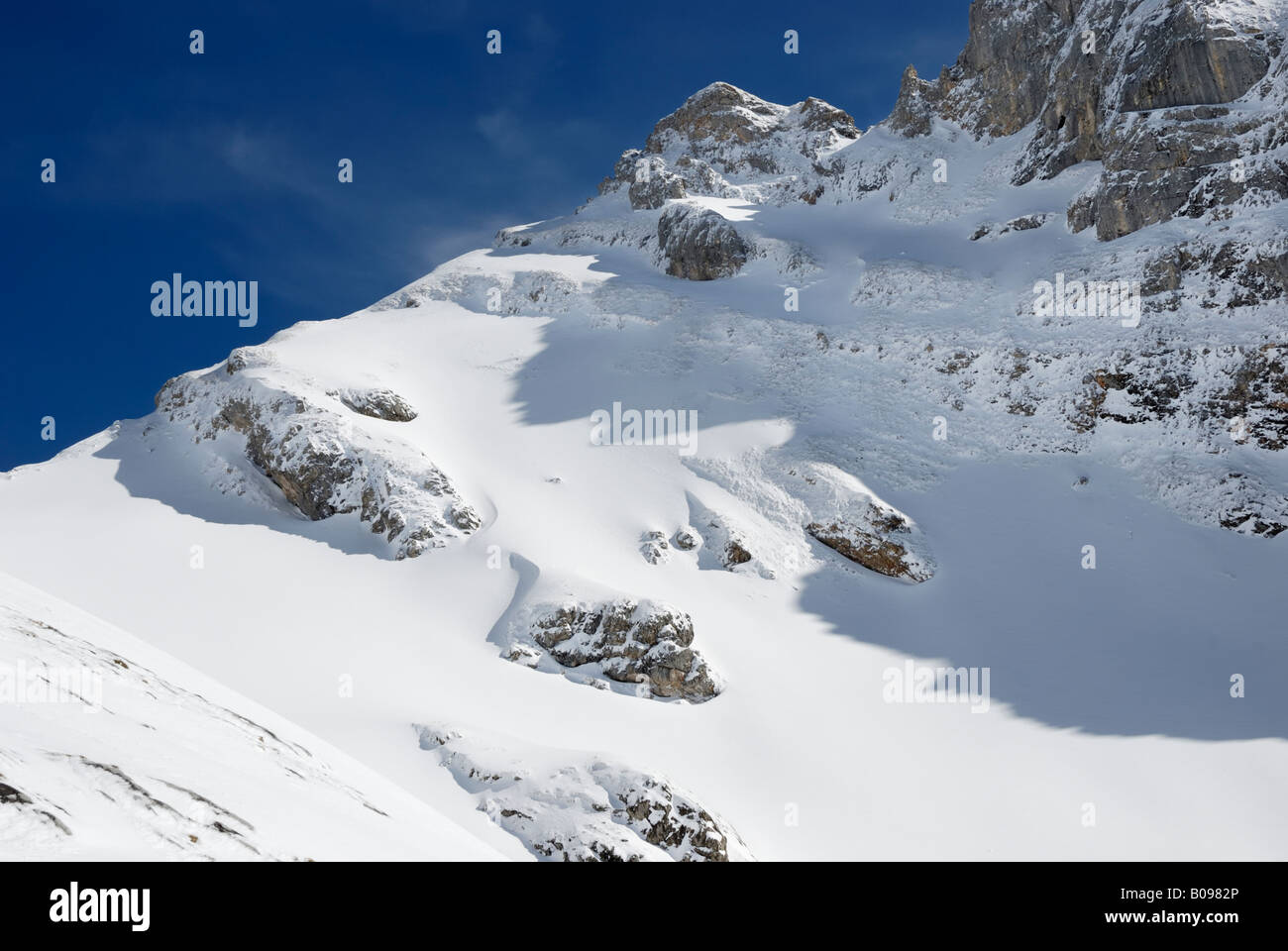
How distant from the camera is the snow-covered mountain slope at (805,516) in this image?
65.8 ft

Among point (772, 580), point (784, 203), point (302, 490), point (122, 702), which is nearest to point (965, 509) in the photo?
point (772, 580)

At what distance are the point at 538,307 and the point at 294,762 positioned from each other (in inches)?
1727

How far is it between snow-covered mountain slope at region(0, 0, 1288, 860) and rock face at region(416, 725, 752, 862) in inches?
3.8

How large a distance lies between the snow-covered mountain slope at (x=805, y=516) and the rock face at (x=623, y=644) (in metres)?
0.11

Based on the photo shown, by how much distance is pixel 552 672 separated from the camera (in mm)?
24344

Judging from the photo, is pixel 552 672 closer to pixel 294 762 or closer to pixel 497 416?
pixel 294 762

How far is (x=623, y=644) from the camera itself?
2472 centimetres

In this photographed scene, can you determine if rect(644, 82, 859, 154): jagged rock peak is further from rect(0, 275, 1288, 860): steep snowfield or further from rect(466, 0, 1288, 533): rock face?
rect(0, 275, 1288, 860): steep snowfield

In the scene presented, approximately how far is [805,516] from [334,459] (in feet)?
66.1

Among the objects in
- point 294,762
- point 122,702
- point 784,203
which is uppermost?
point 784,203
